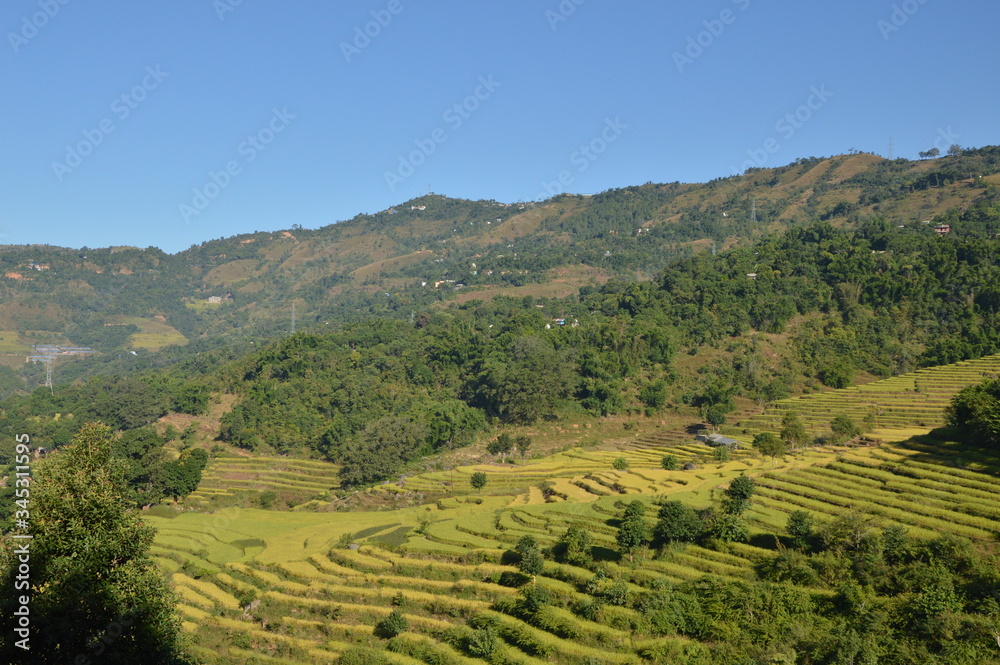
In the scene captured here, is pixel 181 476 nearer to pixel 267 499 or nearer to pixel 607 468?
pixel 267 499

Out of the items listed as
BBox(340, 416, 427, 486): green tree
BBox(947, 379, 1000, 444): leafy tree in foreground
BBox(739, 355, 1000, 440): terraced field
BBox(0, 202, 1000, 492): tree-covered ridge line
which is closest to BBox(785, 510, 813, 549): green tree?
BBox(947, 379, 1000, 444): leafy tree in foreground

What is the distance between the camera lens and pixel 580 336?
3187 inches

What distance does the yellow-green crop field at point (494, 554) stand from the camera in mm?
23531

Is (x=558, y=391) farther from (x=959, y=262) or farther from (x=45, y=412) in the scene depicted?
(x=45, y=412)

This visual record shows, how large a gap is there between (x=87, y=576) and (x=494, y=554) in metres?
17.3

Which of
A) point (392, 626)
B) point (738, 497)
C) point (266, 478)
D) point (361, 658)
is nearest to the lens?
point (361, 658)

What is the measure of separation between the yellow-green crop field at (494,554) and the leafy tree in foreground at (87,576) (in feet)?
25.8

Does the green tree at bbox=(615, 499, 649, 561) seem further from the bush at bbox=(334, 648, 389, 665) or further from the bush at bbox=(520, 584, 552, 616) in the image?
the bush at bbox=(334, 648, 389, 665)

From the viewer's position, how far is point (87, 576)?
15.1 meters

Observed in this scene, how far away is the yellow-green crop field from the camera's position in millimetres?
23531

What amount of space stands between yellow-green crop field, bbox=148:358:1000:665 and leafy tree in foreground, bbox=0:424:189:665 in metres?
7.86

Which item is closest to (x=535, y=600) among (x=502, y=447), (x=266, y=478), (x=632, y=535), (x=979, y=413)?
(x=632, y=535)

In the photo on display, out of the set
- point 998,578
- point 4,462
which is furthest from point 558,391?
point 4,462

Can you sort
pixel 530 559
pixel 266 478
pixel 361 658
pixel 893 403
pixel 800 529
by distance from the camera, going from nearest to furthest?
pixel 361 658 → pixel 800 529 → pixel 530 559 → pixel 893 403 → pixel 266 478
